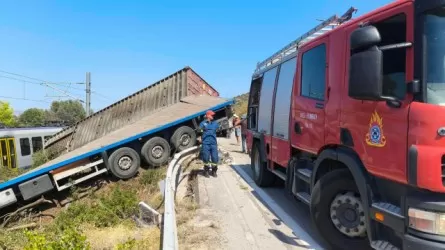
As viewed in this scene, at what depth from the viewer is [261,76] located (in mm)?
8742

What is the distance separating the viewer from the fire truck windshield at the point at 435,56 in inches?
123

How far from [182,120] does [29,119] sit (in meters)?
73.2

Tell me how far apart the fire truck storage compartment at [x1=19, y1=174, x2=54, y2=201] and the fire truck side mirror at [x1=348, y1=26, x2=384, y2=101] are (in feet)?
34.1

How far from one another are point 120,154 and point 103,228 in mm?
6153

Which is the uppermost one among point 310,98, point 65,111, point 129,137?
point 65,111

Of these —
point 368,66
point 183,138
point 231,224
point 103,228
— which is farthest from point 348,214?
point 183,138

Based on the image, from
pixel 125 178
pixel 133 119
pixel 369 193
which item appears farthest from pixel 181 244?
pixel 133 119

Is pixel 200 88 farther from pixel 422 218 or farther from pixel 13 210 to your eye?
pixel 422 218

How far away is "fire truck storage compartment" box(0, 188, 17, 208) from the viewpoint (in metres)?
11.0

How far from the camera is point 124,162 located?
516 inches

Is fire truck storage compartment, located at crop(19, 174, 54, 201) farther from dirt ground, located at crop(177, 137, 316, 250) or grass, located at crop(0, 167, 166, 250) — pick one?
dirt ground, located at crop(177, 137, 316, 250)

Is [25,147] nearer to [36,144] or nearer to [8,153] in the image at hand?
[36,144]

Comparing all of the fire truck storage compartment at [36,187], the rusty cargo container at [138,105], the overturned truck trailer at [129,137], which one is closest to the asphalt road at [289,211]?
the overturned truck trailer at [129,137]

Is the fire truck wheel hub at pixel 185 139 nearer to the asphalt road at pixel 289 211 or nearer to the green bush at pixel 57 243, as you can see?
the asphalt road at pixel 289 211
